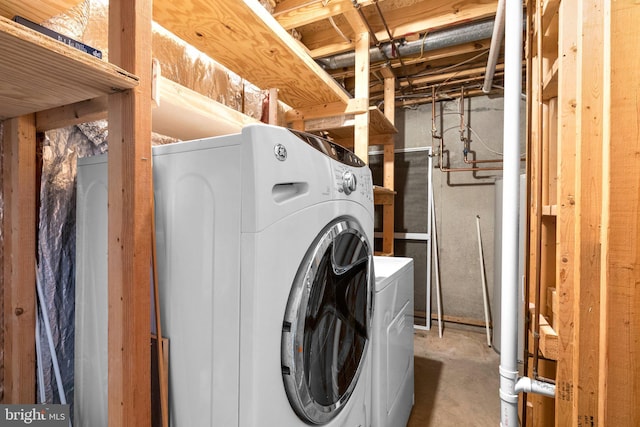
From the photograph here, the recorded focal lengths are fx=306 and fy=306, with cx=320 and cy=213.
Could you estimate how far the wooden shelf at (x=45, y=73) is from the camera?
47cm

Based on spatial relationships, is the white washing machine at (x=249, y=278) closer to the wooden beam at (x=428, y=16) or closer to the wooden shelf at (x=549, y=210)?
the wooden shelf at (x=549, y=210)

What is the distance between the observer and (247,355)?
0.65 m

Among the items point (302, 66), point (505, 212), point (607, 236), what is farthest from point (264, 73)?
point (607, 236)

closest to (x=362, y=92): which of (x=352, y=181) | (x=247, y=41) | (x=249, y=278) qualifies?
(x=247, y=41)

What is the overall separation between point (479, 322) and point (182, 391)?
9.95 ft

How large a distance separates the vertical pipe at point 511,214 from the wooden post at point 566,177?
0.13 meters

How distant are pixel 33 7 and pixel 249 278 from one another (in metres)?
0.90

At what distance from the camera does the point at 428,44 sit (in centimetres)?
225

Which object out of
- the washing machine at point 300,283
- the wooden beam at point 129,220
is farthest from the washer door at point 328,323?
the wooden beam at point 129,220

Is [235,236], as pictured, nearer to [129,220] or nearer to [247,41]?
[129,220]

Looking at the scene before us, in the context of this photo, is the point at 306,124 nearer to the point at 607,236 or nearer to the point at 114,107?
the point at 114,107

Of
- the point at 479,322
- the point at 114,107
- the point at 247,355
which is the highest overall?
the point at 114,107

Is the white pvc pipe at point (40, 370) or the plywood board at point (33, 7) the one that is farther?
the white pvc pipe at point (40, 370)

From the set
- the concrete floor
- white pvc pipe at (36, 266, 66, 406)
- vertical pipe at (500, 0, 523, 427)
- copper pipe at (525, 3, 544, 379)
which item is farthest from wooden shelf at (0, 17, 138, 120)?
the concrete floor
